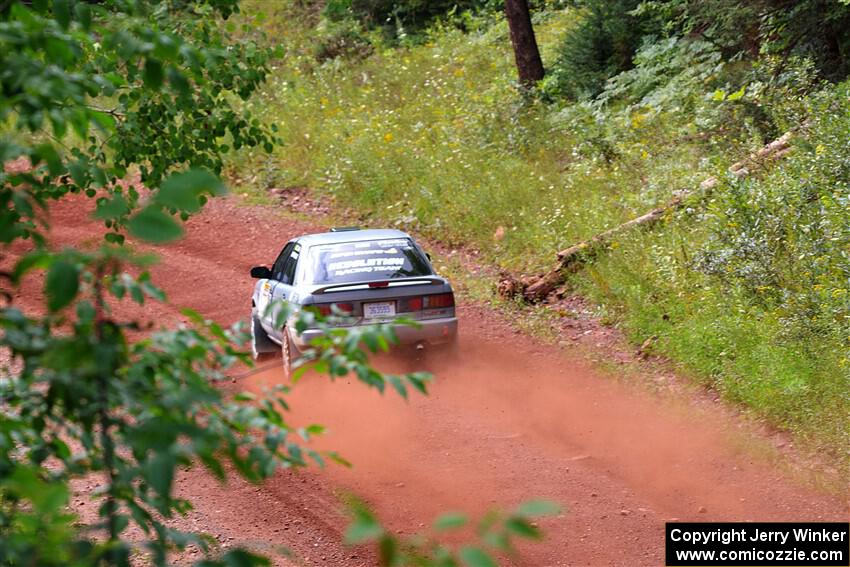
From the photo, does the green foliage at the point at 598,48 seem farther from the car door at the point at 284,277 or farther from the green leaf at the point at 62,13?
the green leaf at the point at 62,13

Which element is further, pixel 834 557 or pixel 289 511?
pixel 289 511

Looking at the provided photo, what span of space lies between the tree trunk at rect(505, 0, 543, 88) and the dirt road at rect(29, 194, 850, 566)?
1057 centimetres

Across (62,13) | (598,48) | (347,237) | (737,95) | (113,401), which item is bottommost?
(113,401)

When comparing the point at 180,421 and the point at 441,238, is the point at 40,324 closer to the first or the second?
the point at 180,421

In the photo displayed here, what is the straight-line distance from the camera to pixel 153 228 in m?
2.25

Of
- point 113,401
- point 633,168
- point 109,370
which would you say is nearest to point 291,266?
point 633,168

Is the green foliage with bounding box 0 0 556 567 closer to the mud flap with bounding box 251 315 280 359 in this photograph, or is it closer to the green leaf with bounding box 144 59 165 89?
the green leaf with bounding box 144 59 165 89

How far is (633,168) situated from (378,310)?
7.30 meters

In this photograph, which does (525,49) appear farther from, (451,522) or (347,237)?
(451,522)

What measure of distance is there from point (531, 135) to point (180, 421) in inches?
712

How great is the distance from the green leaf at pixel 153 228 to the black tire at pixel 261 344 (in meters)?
10.8

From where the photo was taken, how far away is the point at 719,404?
1032cm

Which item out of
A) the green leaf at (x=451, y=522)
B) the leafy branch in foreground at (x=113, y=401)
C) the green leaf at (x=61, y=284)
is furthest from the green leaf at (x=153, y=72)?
the green leaf at (x=451, y=522)

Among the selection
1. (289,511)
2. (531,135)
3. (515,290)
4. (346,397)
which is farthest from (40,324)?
(531,135)
